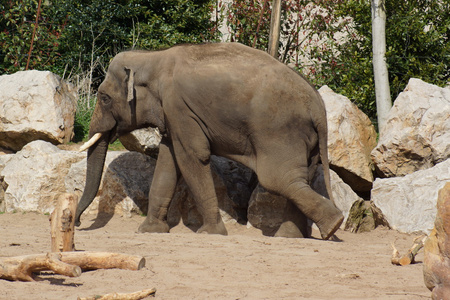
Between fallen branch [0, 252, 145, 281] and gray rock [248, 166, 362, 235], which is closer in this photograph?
fallen branch [0, 252, 145, 281]

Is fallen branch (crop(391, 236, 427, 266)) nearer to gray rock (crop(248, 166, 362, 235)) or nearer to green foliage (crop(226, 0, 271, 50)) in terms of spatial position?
gray rock (crop(248, 166, 362, 235))

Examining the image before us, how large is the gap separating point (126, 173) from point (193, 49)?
6.68ft

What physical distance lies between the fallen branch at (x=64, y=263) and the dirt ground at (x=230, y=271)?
0.08m

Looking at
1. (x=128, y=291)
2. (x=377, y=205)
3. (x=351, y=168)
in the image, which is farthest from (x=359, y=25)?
(x=128, y=291)

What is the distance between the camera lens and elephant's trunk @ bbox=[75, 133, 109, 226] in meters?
8.56

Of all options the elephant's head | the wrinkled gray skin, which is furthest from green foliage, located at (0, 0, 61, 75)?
the wrinkled gray skin

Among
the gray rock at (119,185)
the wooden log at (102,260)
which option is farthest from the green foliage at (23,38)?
the wooden log at (102,260)

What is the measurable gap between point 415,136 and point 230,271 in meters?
4.31

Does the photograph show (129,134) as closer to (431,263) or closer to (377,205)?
(377,205)

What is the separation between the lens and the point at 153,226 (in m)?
8.33

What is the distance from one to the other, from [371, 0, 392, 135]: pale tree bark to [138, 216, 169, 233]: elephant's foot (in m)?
3.98

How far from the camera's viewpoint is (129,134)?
9680mm

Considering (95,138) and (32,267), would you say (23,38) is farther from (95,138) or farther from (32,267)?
(32,267)

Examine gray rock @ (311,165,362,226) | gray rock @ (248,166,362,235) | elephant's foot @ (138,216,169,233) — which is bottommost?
elephant's foot @ (138,216,169,233)
